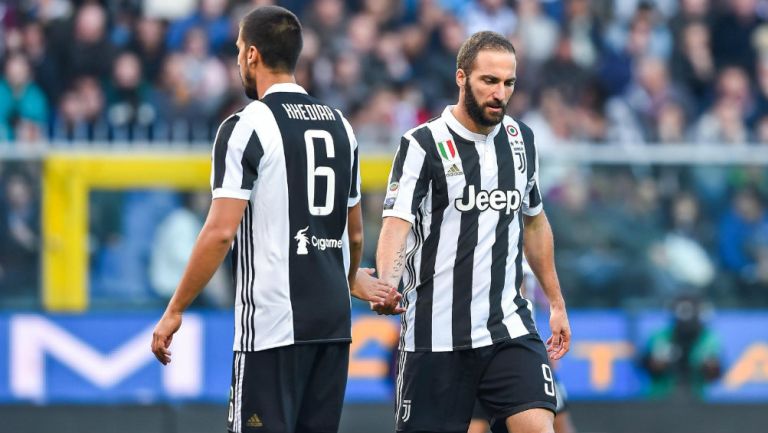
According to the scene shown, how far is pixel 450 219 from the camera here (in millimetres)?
6562

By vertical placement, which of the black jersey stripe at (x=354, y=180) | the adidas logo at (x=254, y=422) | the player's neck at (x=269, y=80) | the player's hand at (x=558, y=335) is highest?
the player's neck at (x=269, y=80)

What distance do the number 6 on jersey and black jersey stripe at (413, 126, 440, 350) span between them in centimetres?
72

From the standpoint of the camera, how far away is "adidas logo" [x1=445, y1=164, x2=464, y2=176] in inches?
258

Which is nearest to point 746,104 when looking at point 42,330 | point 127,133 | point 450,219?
point 127,133

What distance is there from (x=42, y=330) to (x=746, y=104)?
7.13 metres

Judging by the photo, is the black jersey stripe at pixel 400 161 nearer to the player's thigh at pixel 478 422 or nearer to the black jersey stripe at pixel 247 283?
the black jersey stripe at pixel 247 283

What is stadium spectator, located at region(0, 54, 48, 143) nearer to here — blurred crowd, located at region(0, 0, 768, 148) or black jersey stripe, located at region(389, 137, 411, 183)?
blurred crowd, located at region(0, 0, 768, 148)

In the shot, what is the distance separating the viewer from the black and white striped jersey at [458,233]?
21.5 ft

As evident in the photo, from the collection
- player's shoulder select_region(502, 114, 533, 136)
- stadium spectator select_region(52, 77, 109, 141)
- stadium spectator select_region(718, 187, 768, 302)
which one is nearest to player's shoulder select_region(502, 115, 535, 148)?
player's shoulder select_region(502, 114, 533, 136)

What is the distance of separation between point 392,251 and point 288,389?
923mm

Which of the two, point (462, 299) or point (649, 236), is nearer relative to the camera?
point (462, 299)

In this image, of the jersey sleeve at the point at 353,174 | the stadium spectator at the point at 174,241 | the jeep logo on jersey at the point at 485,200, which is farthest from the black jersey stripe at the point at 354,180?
the stadium spectator at the point at 174,241

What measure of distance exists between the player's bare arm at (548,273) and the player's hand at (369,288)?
0.89 metres

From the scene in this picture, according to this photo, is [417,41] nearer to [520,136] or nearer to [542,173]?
[542,173]
